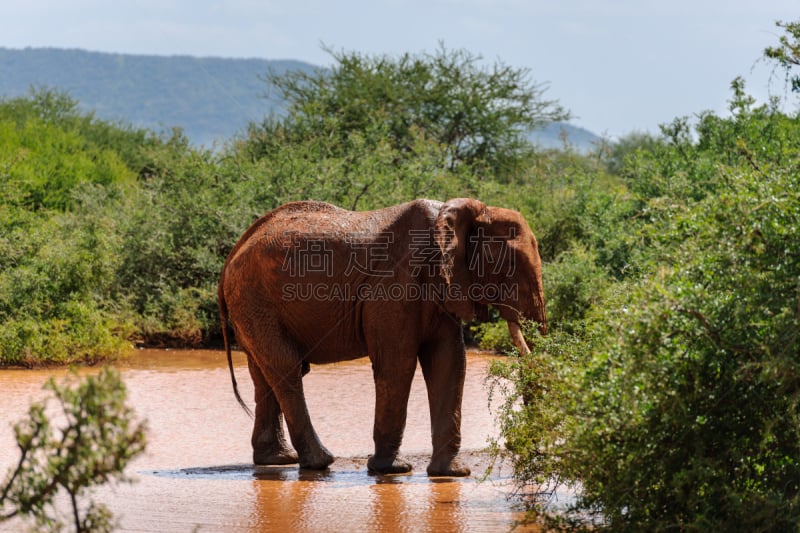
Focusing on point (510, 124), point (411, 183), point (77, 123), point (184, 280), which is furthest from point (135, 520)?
point (77, 123)

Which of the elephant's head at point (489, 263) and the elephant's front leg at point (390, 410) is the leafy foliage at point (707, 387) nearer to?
the elephant's head at point (489, 263)

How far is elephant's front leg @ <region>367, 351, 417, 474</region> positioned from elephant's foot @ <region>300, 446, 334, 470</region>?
1.30ft

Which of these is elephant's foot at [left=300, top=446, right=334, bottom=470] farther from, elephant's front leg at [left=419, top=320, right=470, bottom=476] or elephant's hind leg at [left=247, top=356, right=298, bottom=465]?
elephant's front leg at [left=419, top=320, right=470, bottom=476]

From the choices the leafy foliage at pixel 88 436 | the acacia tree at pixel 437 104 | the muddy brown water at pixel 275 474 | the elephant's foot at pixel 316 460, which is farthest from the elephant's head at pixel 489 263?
the acacia tree at pixel 437 104

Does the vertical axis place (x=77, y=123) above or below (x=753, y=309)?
above

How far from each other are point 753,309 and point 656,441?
2.86 feet

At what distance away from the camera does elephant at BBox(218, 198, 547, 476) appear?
8.84 meters

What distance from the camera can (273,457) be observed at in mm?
9531

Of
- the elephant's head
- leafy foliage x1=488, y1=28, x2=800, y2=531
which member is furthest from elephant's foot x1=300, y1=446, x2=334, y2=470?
leafy foliage x1=488, y1=28, x2=800, y2=531

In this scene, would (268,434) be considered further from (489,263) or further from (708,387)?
(708,387)

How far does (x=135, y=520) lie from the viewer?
7301 millimetres

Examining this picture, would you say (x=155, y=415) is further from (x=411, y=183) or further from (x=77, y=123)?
(x=77, y=123)

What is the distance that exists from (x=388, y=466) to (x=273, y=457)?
3.70 feet

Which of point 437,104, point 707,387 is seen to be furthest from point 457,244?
point 437,104
